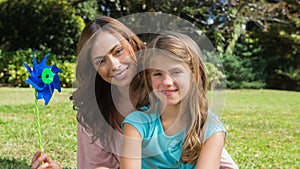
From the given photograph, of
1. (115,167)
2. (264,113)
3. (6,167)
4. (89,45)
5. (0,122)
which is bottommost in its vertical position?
(264,113)

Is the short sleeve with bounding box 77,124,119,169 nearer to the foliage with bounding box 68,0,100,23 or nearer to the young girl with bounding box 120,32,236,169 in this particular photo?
the young girl with bounding box 120,32,236,169

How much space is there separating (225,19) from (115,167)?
8.49 m

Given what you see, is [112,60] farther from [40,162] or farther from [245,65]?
[245,65]

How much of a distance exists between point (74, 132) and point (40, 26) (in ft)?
25.5

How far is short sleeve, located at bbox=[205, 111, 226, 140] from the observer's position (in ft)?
7.30

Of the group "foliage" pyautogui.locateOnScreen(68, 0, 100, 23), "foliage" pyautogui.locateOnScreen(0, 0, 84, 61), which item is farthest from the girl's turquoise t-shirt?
"foliage" pyautogui.locateOnScreen(68, 0, 100, 23)

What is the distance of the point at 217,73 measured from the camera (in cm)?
277

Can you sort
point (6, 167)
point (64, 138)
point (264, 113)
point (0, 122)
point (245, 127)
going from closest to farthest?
point (6, 167), point (64, 138), point (0, 122), point (245, 127), point (264, 113)

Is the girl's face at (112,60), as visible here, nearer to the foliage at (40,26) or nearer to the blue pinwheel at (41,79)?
the blue pinwheel at (41,79)

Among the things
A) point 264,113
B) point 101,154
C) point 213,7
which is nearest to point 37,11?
point 213,7

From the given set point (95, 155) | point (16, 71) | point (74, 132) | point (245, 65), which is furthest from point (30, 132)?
point (245, 65)

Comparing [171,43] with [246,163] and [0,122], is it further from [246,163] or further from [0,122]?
[0,122]

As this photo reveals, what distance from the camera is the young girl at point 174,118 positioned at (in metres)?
2.18

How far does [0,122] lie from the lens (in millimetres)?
5449
